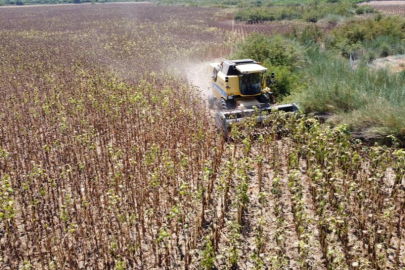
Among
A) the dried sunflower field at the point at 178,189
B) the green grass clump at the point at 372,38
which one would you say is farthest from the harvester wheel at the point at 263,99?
the green grass clump at the point at 372,38

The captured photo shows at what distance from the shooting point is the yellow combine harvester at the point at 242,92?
1112 cm

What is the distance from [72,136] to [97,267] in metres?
5.85

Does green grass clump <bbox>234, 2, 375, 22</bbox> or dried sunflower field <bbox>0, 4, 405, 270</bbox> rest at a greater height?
green grass clump <bbox>234, 2, 375, 22</bbox>

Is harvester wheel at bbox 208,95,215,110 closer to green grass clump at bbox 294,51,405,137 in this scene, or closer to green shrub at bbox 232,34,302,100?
green shrub at bbox 232,34,302,100

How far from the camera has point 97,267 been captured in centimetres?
600

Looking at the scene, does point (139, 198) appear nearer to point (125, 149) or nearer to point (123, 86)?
point (125, 149)

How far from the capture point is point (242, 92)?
38.9 feet

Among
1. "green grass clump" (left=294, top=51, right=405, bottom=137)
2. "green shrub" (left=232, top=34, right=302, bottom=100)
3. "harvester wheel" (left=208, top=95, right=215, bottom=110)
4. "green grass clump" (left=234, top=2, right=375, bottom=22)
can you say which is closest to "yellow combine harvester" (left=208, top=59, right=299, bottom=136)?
"green grass clump" (left=294, top=51, right=405, bottom=137)

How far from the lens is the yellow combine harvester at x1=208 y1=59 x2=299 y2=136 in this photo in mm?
11117

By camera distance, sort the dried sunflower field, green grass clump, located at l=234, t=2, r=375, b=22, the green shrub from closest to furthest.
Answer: the dried sunflower field → the green shrub → green grass clump, located at l=234, t=2, r=375, b=22

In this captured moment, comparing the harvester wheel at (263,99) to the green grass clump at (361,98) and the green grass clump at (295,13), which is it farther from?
the green grass clump at (295,13)

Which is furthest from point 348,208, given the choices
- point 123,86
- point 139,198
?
point 123,86

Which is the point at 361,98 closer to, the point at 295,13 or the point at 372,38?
the point at 372,38

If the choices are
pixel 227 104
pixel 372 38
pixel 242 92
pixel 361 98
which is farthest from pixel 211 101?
pixel 372 38
